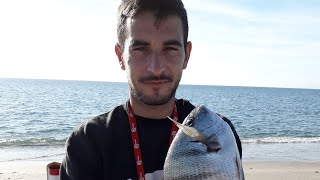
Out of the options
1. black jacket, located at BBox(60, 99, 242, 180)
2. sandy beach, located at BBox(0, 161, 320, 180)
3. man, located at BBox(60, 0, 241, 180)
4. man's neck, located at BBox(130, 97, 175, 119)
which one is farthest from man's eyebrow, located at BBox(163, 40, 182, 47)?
sandy beach, located at BBox(0, 161, 320, 180)

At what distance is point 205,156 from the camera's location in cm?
177

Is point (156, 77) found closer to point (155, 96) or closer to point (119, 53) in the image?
point (155, 96)

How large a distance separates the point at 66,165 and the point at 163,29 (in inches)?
36.1

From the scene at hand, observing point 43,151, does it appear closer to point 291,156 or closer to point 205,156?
point 291,156

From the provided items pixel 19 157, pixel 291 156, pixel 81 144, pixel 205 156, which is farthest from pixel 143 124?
pixel 291 156

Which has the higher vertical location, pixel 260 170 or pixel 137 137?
pixel 137 137

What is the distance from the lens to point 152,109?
250cm

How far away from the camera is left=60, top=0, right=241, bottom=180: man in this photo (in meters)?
2.29

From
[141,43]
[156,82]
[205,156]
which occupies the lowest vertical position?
[205,156]

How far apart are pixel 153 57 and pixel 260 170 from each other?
1137cm

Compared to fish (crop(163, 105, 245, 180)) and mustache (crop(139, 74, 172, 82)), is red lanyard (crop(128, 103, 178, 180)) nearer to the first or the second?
mustache (crop(139, 74, 172, 82))

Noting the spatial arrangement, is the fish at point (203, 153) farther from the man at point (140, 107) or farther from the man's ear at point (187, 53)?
the man's ear at point (187, 53)

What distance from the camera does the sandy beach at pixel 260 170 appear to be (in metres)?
11.6

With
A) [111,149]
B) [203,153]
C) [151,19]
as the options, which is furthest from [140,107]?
[203,153]
